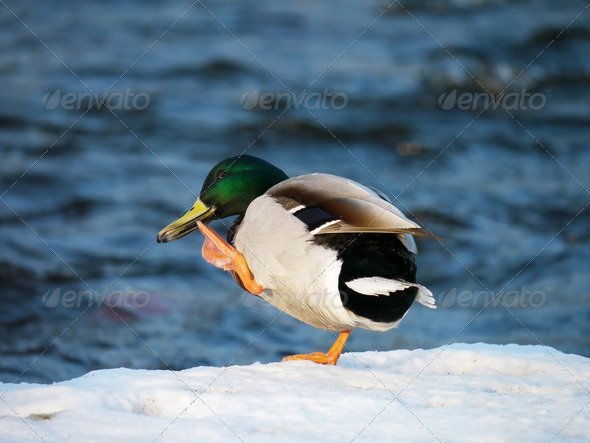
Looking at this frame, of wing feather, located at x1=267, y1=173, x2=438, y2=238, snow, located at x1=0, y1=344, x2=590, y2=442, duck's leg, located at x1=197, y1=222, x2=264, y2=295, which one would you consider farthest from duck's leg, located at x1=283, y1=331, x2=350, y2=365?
wing feather, located at x1=267, y1=173, x2=438, y2=238

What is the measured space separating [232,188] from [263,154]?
560 centimetres

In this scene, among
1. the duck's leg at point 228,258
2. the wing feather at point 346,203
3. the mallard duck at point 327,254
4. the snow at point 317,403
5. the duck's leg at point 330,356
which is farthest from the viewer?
the duck's leg at point 228,258

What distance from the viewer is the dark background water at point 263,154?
7129 millimetres

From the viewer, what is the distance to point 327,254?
4.02 metres

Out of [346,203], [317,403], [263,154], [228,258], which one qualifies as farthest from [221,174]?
[263,154]

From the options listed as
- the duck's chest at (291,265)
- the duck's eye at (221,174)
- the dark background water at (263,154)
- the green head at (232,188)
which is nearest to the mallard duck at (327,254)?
the duck's chest at (291,265)

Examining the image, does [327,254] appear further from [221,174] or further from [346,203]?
[221,174]

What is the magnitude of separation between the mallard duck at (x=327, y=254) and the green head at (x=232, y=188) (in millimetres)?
147

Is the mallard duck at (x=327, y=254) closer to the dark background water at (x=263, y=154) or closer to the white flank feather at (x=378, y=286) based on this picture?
the white flank feather at (x=378, y=286)

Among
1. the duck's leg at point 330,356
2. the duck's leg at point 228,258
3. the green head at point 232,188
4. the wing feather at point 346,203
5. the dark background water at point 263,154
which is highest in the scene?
the wing feather at point 346,203

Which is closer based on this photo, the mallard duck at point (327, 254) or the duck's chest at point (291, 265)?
the mallard duck at point (327, 254)

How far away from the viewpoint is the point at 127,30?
13172 millimetres

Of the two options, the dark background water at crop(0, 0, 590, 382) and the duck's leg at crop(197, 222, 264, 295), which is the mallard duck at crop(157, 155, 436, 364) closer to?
the duck's leg at crop(197, 222, 264, 295)

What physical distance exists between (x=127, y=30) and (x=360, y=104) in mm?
4105
